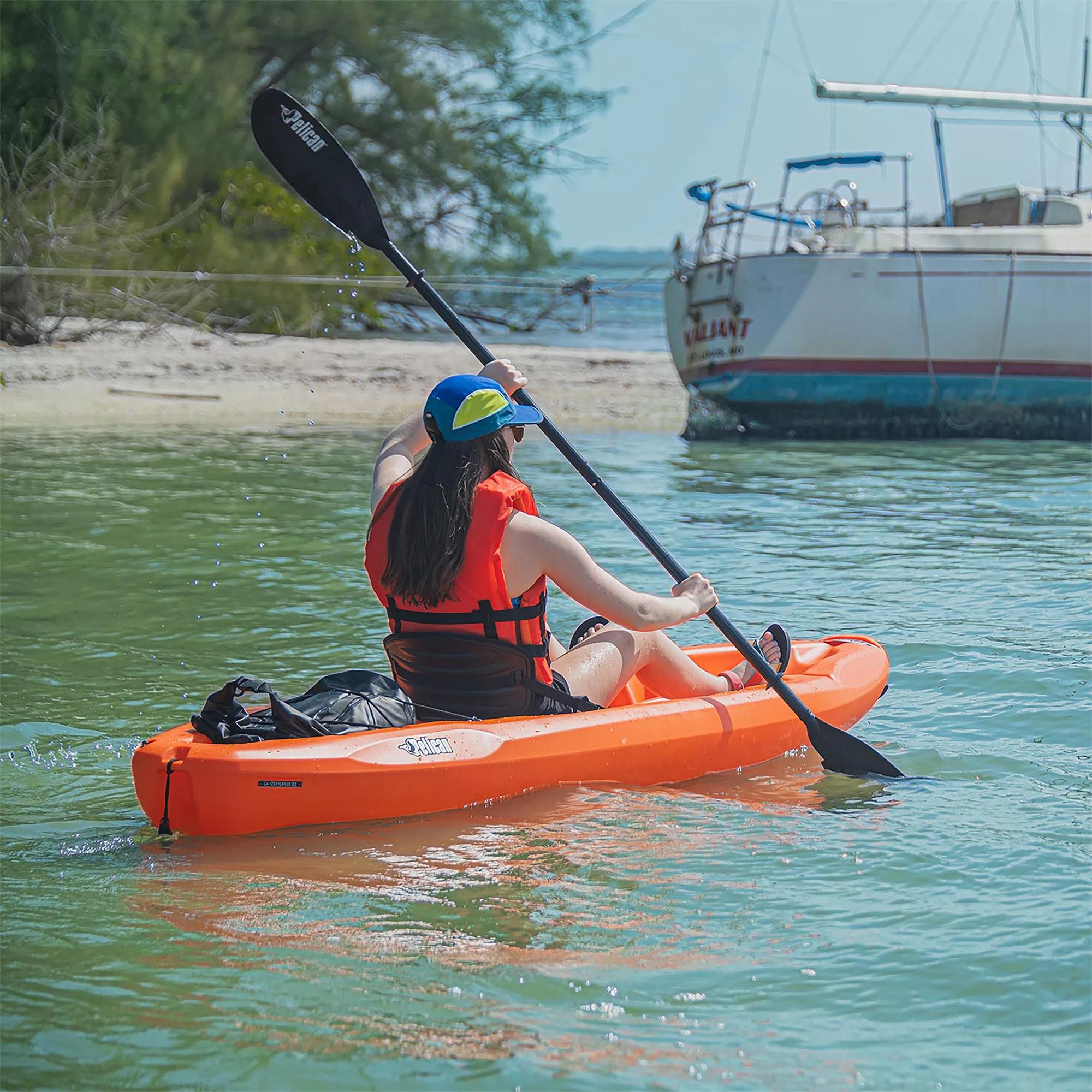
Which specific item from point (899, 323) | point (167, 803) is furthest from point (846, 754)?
point (899, 323)

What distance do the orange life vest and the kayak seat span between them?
32mm

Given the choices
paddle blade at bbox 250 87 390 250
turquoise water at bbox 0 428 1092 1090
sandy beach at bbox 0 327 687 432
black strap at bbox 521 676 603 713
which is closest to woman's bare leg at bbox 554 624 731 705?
black strap at bbox 521 676 603 713

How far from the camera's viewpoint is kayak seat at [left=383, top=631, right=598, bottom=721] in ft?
13.4

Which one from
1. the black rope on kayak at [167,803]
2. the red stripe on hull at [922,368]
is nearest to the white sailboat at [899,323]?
the red stripe on hull at [922,368]

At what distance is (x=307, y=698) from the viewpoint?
411 cm

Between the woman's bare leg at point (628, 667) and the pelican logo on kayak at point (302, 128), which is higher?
the pelican logo on kayak at point (302, 128)

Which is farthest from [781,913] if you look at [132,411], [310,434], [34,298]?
[34,298]

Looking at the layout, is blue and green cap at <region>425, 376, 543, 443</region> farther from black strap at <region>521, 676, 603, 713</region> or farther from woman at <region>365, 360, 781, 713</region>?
black strap at <region>521, 676, 603, 713</region>

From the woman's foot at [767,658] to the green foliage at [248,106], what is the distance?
11659mm

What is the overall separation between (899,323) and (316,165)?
948 centimetres

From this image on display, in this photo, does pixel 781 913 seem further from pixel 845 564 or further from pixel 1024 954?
pixel 845 564

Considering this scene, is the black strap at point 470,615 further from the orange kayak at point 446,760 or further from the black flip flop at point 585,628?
the black flip flop at point 585,628

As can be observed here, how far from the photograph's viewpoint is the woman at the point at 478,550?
388 cm

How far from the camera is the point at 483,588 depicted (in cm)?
397
